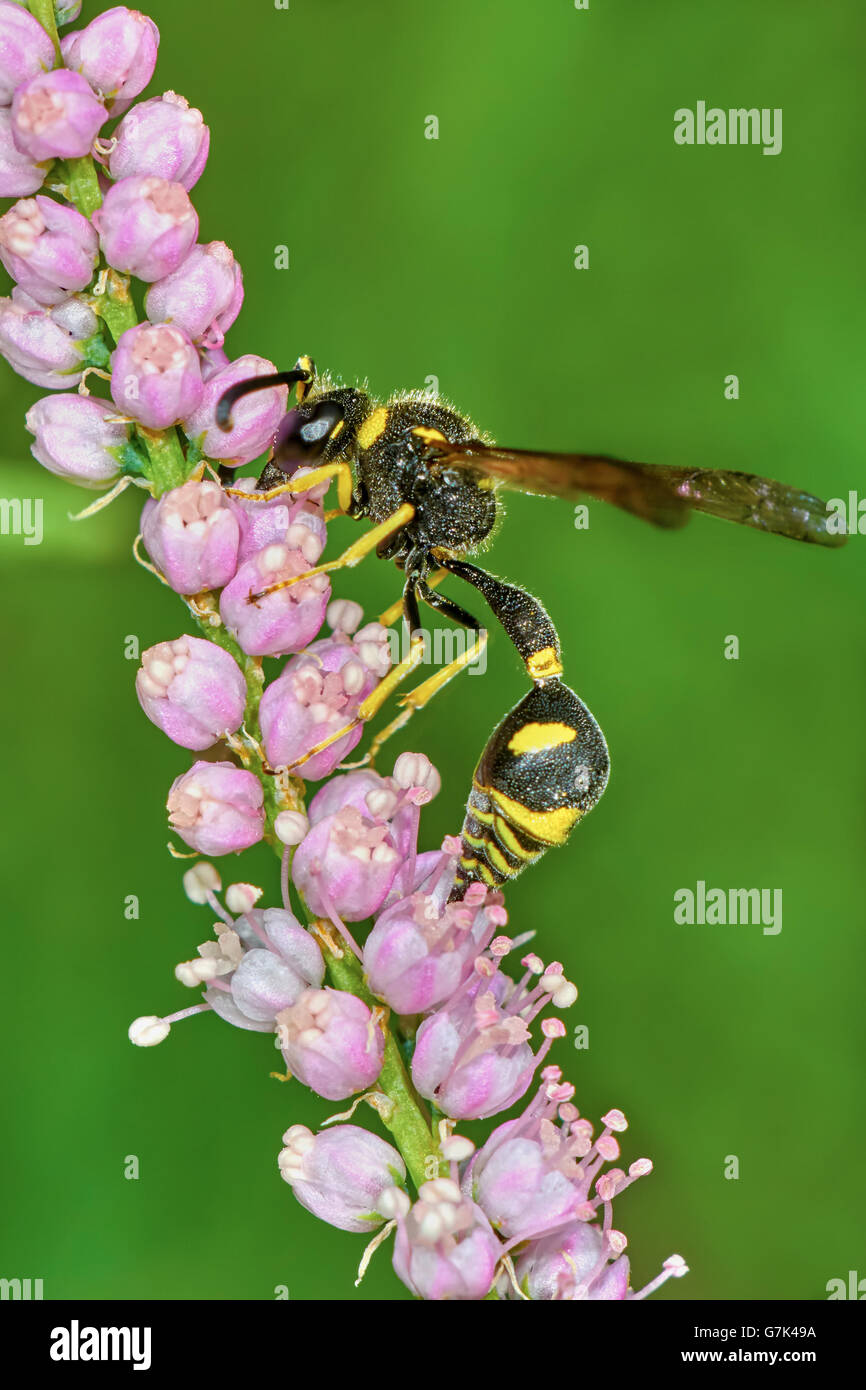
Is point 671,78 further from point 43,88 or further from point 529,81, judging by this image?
point 43,88

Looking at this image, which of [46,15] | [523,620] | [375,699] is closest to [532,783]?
[375,699]

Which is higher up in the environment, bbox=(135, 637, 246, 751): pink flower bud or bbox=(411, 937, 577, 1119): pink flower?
bbox=(135, 637, 246, 751): pink flower bud

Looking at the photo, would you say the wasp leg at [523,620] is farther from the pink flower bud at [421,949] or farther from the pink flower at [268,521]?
the pink flower bud at [421,949]

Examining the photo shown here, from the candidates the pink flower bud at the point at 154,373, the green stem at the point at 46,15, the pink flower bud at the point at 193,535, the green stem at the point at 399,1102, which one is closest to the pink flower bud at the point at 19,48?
the green stem at the point at 46,15

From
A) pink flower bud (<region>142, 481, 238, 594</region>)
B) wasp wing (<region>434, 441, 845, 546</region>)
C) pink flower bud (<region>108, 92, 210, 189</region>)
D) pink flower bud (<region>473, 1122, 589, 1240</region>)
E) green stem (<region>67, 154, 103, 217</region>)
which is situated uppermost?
pink flower bud (<region>108, 92, 210, 189</region>)

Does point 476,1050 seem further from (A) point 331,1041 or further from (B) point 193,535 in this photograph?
(B) point 193,535

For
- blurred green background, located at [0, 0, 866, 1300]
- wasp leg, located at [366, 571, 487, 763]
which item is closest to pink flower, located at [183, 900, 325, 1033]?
wasp leg, located at [366, 571, 487, 763]

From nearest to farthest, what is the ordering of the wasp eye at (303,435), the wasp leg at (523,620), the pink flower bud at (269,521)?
1. the pink flower bud at (269,521)
2. the wasp eye at (303,435)
3. the wasp leg at (523,620)

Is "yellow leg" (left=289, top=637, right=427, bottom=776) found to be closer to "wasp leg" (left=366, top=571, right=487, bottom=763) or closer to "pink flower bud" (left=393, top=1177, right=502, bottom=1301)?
"wasp leg" (left=366, top=571, right=487, bottom=763)
